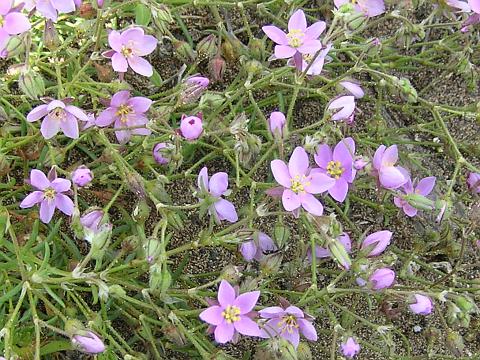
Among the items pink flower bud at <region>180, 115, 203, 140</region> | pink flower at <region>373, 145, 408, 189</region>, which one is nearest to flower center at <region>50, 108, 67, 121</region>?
pink flower bud at <region>180, 115, 203, 140</region>

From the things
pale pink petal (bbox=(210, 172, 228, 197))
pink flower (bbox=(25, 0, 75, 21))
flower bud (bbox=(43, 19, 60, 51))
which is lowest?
pale pink petal (bbox=(210, 172, 228, 197))

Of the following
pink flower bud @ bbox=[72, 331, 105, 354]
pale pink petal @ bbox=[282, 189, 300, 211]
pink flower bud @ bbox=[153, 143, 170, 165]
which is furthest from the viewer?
pink flower bud @ bbox=[153, 143, 170, 165]

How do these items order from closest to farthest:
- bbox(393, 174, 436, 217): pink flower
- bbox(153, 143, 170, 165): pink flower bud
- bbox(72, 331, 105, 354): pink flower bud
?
bbox(72, 331, 105, 354): pink flower bud
bbox(153, 143, 170, 165): pink flower bud
bbox(393, 174, 436, 217): pink flower

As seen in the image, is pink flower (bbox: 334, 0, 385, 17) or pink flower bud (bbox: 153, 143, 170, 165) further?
pink flower (bbox: 334, 0, 385, 17)

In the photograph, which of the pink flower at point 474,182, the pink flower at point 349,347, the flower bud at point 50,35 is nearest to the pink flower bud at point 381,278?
the pink flower at point 349,347

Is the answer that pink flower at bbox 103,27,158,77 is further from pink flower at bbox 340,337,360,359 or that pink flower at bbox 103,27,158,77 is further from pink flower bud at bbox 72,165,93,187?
pink flower at bbox 340,337,360,359

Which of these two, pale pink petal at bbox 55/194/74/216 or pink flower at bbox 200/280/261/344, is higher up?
pale pink petal at bbox 55/194/74/216

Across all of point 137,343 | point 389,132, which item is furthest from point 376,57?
point 137,343
